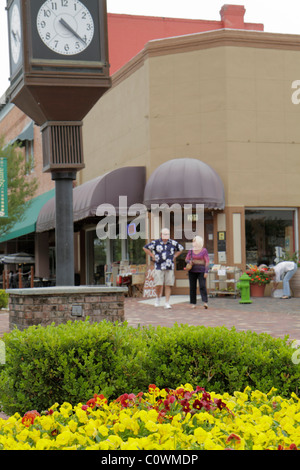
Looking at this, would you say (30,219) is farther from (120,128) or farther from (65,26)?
(65,26)

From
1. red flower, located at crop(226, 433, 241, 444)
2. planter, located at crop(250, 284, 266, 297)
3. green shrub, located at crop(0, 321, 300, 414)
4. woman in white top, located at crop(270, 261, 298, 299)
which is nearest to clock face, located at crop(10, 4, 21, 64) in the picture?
green shrub, located at crop(0, 321, 300, 414)

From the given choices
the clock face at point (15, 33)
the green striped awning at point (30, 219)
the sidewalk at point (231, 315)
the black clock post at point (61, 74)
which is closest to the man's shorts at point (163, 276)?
the sidewalk at point (231, 315)


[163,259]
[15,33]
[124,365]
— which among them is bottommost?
[124,365]

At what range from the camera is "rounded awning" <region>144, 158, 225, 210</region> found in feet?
59.7

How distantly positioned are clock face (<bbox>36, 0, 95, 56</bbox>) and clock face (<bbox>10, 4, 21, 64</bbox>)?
0.83 ft

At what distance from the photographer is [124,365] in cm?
431

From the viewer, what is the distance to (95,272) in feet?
83.2

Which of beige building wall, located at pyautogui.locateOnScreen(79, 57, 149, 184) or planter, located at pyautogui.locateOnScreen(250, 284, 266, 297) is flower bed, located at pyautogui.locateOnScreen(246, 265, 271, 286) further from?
beige building wall, located at pyautogui.locateOnScreen(79, 57, 149, 184)

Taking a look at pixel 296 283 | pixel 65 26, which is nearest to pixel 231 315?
pixel 296 283

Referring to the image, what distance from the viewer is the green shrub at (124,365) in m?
4.16

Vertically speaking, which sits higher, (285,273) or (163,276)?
(163,276)

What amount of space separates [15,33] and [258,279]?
492 inches

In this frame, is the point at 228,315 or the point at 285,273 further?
the point at 285,273
